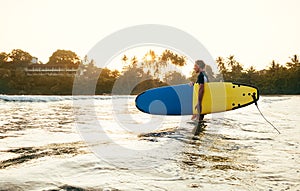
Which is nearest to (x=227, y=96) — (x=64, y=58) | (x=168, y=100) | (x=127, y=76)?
(x=168, y=100)

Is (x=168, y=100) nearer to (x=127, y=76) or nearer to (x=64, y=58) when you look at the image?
(x=127, y=76)

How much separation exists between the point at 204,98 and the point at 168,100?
91 cm

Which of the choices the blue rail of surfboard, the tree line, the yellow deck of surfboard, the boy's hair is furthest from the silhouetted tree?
the boy's hair

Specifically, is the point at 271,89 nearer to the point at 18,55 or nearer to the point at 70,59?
the point at 70,59

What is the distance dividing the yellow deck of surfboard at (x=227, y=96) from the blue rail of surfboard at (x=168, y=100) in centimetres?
20

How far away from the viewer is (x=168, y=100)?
7.09m

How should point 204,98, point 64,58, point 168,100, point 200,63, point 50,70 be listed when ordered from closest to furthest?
point 200,63 → point 204,98 → point 168,100 → point 50,70 → point 64,58

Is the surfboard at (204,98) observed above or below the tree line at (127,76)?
below

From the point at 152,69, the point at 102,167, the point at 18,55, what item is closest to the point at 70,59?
the point at 18,55

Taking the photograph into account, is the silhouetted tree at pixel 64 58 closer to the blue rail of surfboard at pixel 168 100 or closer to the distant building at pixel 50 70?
the distant building at pixel 50 70

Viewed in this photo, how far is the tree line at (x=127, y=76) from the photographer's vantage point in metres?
59.0

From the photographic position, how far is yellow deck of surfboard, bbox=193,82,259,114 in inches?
271

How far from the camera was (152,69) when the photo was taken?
72312mm

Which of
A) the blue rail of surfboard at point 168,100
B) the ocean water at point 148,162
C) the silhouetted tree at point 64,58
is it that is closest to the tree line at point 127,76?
the silhouetted tree at point 64,58
